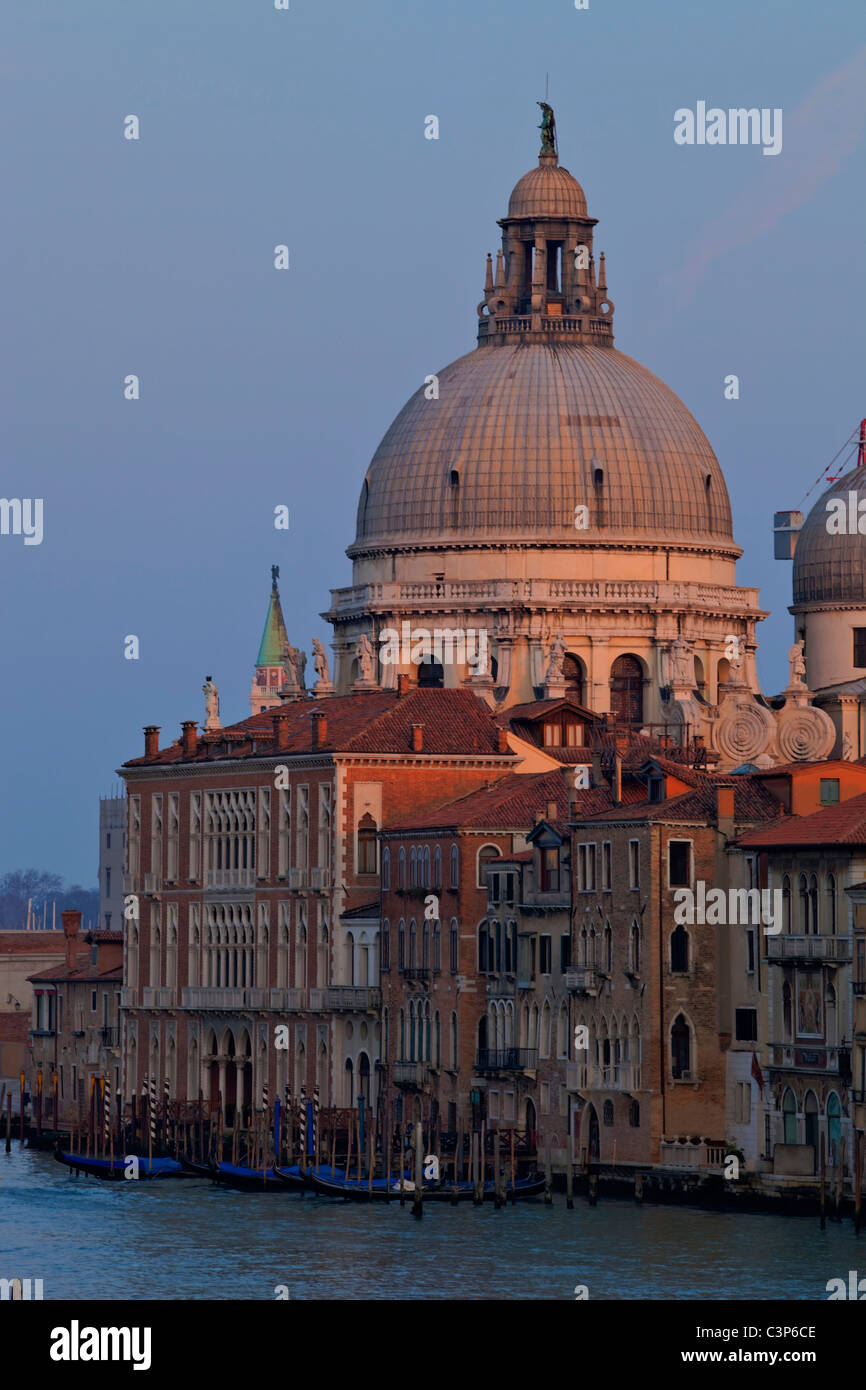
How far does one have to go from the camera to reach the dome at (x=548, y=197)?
11975 cm

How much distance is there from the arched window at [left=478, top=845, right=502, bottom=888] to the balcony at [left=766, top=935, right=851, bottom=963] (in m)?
10.6

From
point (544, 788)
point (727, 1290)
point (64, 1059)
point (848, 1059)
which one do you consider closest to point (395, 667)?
point (64, 1059)

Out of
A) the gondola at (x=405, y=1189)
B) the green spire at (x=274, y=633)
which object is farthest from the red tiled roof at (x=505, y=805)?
the green spire at (x=274, y=633)

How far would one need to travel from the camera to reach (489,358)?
391ft

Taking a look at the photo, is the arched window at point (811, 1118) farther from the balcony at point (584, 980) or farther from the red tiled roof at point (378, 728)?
the red tiled roof at point (378, 728)

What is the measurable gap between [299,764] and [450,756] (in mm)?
3579

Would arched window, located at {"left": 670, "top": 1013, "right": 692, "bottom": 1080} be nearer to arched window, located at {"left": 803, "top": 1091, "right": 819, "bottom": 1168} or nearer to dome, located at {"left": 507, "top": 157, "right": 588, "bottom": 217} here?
arched window, located at {"left": 803, "top": 1091, "right": 819, "bottom": 1168}

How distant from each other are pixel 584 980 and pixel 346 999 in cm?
1214

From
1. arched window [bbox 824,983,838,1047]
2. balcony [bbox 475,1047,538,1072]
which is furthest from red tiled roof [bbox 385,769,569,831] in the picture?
arched window [bbox 824,983,838,1047]

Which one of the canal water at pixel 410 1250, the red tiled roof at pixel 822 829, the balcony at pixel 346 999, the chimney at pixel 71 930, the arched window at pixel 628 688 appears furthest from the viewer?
the chimney at pixel 71 930

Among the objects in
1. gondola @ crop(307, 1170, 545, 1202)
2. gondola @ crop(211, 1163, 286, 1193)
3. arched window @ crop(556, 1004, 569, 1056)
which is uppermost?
arched window @ crop(556, 1004, 569, 1056)

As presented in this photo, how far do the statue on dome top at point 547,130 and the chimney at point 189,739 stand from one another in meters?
20.4

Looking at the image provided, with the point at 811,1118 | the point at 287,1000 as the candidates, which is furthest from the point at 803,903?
the point at 287,1000

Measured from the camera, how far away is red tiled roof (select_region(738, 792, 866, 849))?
80250mm
